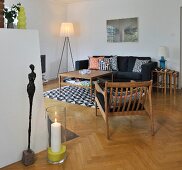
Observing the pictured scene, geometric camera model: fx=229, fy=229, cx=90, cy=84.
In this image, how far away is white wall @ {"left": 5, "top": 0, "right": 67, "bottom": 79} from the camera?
6.69 m

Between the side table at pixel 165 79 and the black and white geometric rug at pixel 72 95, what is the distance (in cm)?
179

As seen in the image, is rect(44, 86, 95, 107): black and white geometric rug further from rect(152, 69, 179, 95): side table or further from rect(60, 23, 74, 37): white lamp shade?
rect(60, 23, 74, 37): white lamp shade

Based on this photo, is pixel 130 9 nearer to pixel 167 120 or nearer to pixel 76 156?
pixel 167 120

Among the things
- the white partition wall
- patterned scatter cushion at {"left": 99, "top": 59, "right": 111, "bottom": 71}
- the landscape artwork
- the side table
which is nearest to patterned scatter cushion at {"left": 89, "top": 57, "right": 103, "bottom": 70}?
patterned scatter cushion at {"left": 99, "top": 59, "right": 111, "bottom": 71}

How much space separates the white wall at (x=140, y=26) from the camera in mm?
5922

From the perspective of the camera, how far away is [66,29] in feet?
24.3

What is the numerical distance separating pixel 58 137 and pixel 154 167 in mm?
1030

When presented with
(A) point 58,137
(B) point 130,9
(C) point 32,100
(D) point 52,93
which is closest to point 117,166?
(A) point 58,137

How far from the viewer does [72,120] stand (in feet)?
12.2

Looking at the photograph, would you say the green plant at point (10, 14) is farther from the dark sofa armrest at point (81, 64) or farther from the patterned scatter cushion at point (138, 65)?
the dark sofa armrest at point (81, 64)

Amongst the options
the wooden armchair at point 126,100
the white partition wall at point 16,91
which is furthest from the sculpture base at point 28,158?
the wooden armchair at point 126,100

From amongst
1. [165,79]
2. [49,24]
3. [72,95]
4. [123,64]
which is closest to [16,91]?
[72,95]

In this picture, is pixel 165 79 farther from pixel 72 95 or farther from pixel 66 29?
pixel 66 29

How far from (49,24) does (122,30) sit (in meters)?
2.35
